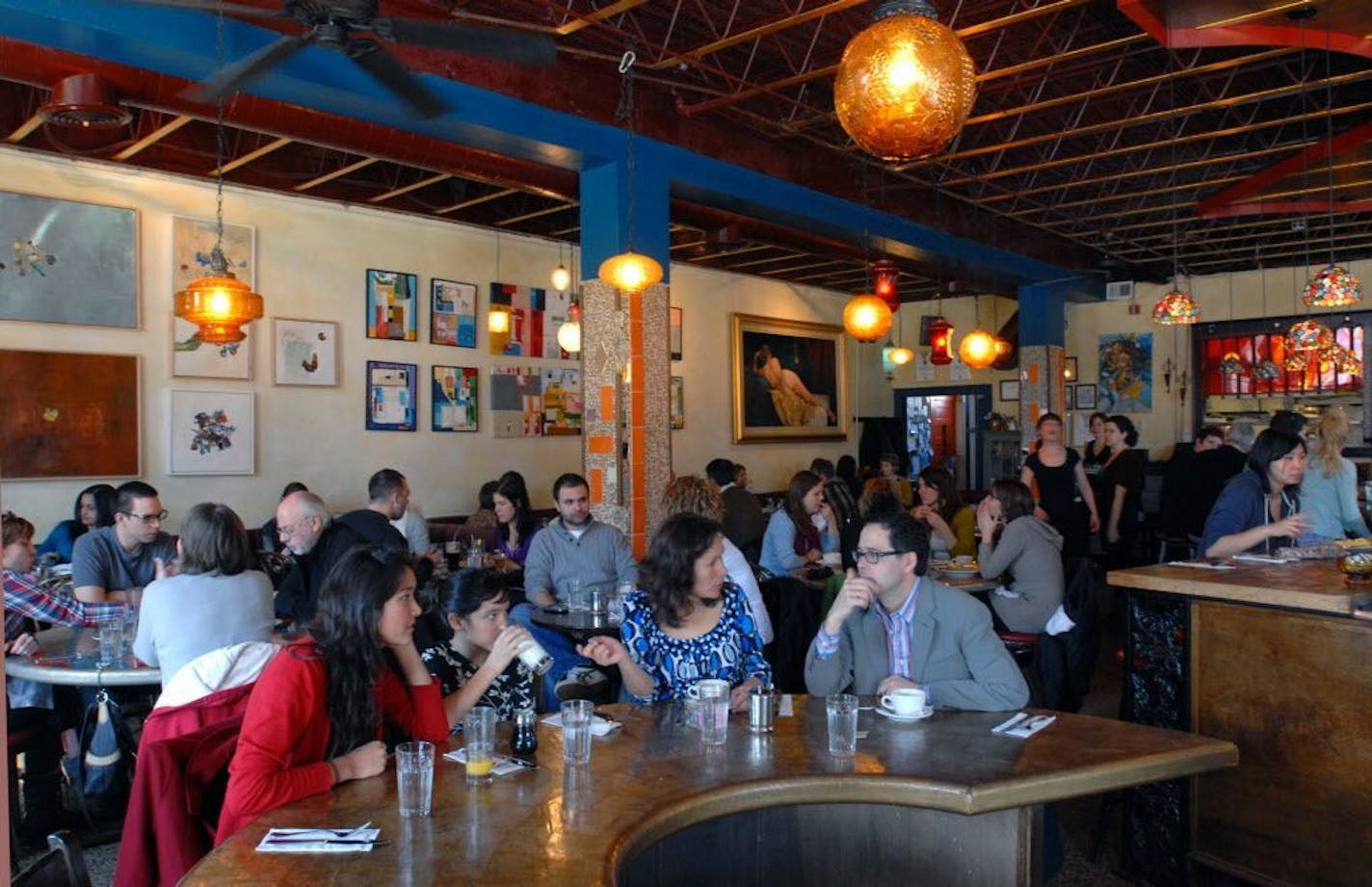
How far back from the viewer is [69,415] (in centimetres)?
729

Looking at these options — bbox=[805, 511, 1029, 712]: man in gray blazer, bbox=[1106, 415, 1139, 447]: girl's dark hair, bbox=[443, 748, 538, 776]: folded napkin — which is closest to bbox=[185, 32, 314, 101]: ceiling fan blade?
bbox=[443, 748, 538, 776]: folded napkin

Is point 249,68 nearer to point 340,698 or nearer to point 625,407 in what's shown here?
point 340,698

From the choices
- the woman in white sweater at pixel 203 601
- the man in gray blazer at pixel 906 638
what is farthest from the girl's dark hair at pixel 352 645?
the woman in white sweater at pixel 203 601

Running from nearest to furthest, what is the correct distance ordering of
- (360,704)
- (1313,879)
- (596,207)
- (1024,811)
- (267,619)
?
(360,704) < (1024,811) < (1313,879) < (267,619) < (596,207)

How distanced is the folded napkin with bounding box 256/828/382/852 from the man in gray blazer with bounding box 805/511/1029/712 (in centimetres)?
157

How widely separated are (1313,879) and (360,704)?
3274 millimetres

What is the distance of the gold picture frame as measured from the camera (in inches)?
500

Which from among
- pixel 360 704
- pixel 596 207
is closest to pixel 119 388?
pixel 596 207

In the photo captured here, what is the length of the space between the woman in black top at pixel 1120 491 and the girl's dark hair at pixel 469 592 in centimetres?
711

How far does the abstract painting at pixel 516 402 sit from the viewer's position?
1005 centimetres

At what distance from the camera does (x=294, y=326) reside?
860 centimetres

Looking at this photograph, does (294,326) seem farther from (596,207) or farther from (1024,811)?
(1024,811)

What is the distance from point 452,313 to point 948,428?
28.7ft

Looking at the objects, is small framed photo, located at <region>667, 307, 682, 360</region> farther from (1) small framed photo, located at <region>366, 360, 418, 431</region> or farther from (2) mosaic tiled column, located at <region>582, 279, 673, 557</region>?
(2) mosaic tiled column, located at <region>582, 279, 673, 557</region>
